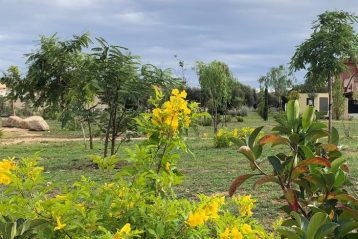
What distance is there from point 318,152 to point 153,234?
55 cm

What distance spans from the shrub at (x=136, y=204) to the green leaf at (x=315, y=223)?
1.23ft

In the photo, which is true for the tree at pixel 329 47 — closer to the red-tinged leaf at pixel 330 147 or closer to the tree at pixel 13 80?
the tree at pixel 13 80

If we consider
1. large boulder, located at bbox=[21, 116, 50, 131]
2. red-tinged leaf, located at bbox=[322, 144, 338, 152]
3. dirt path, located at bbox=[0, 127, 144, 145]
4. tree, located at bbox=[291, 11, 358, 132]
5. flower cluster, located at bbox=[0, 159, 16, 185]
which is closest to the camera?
red-tinged leaf, located at bbox=[322, 144, 338, 152]

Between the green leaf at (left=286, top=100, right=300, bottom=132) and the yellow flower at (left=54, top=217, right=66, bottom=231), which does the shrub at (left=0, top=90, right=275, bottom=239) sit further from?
the green leaf at (left=286, top=100, right=300, bottom=132)

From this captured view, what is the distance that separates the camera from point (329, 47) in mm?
12062

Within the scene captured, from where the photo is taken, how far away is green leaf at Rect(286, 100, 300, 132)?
1199 millimetres

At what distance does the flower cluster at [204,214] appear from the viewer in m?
1.42

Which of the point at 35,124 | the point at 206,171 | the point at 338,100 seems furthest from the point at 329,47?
the point at 338,100

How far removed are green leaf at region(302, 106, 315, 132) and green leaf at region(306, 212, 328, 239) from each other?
260mm

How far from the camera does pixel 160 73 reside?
8953mm

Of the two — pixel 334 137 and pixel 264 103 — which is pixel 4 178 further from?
pixel 264 103

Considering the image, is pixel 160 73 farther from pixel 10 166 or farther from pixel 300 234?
pixel 300 234

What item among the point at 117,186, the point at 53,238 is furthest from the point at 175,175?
the point at 53,238

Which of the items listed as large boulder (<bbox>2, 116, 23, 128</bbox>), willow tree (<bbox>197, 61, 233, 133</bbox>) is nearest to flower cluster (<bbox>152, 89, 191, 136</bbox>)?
willow tree (<bbox>197, 61, 233, 133</bbox>)
